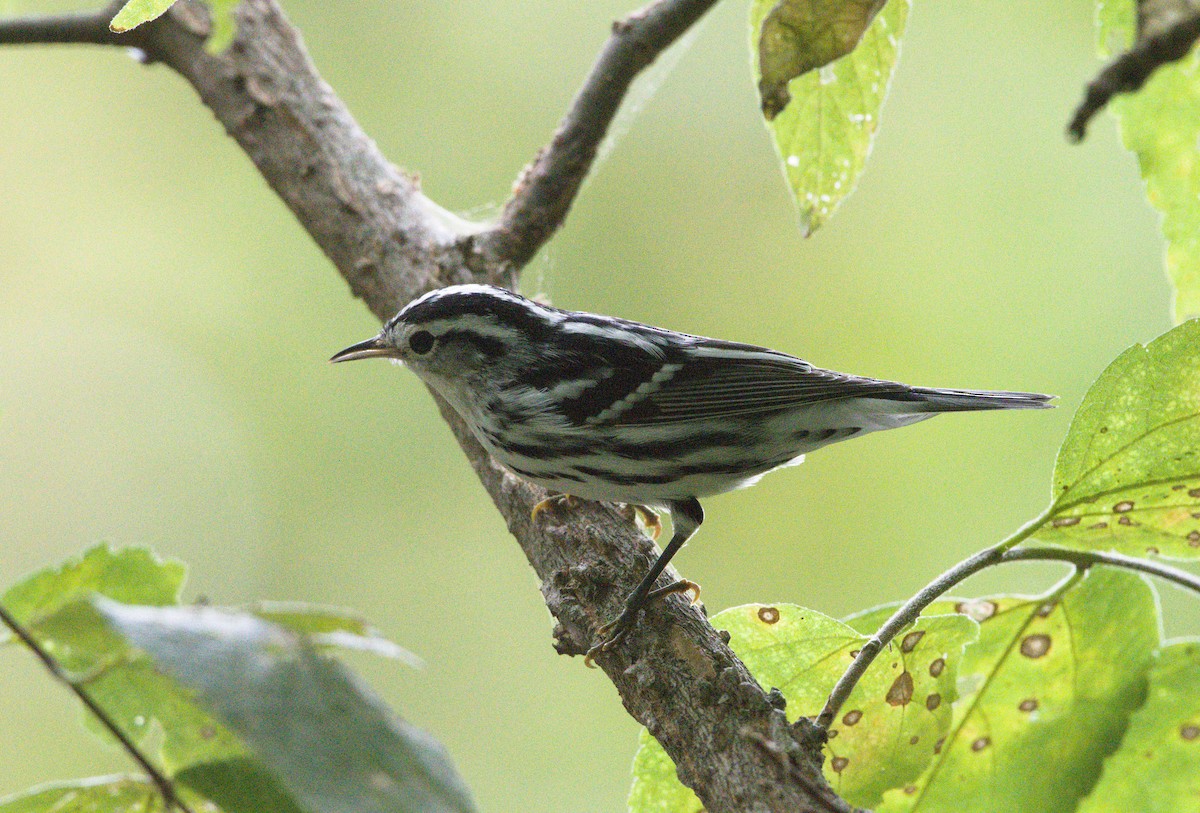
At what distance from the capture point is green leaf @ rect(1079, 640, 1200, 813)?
144cm

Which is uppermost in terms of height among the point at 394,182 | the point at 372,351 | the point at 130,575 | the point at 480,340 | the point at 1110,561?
the point at 394,182

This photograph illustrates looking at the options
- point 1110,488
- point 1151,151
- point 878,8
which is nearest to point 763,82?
point 878,8

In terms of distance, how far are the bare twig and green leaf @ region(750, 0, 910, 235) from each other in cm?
95

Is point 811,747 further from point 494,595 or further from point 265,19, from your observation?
point 494,595

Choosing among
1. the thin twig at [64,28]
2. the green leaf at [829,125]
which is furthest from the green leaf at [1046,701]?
the thin twig at [64,28]

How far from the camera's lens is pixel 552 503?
6.63 feet

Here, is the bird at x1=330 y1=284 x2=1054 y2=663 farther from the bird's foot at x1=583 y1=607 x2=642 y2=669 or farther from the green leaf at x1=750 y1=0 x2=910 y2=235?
the green leaf at x1=750 y1=0 x2=910 y2=235

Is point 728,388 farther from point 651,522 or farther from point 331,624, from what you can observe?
point 331,624

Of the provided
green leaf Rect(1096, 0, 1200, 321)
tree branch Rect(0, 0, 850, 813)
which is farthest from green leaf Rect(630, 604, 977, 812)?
green leaf Rect(1096, 0, 1200, 321)

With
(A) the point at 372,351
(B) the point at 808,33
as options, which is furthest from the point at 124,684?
(A) the point at 372,351

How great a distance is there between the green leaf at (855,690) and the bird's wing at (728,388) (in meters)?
0.67

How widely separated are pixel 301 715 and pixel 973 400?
5.20 ft

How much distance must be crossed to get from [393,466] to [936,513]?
2655 mm

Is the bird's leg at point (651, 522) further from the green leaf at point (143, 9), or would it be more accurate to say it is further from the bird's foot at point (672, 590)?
the green leaf at point (143, 9)
